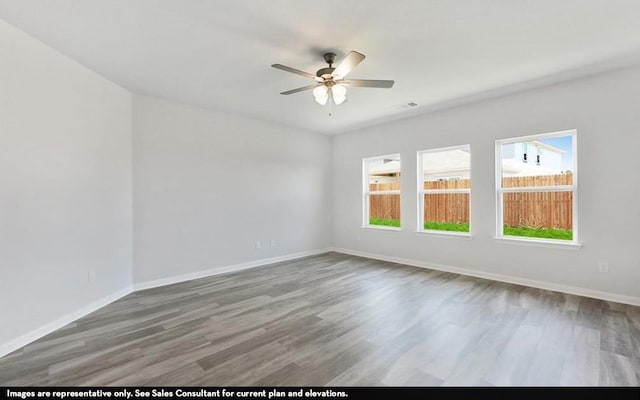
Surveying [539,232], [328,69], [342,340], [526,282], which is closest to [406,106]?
[328,69]

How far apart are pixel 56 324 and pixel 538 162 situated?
6.09 m

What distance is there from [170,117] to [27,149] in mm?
1895

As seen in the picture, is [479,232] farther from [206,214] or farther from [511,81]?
[206,214]

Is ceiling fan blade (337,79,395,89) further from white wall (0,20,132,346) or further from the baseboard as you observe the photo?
the baseboard

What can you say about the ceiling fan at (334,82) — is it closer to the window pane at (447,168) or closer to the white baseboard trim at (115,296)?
the window pane at (447,168)

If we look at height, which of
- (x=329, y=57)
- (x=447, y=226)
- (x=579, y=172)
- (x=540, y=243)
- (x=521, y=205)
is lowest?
(x=540, y=243)

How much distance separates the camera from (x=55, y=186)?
2.80m

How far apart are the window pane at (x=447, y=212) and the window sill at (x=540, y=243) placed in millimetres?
594

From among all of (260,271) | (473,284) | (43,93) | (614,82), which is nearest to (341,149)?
(260,271)

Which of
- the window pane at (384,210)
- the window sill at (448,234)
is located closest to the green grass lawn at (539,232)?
the window sill at (448,234)

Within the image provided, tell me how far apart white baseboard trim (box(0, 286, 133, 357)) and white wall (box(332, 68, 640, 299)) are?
454cm

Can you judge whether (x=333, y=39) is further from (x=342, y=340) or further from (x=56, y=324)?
(x=56, y=324)

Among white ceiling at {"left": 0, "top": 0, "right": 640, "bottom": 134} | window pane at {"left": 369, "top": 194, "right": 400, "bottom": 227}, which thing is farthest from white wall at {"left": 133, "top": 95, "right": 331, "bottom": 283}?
window pane at {"left": 369, "top": 194, "right": 400, "bottom": 227}

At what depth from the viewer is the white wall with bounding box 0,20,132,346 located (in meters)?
2.40
